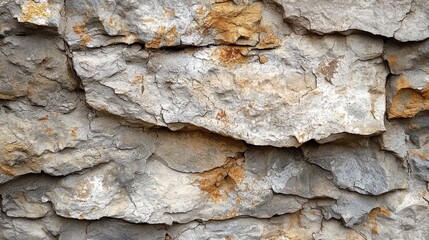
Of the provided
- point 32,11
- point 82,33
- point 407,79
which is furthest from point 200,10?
point 407,79

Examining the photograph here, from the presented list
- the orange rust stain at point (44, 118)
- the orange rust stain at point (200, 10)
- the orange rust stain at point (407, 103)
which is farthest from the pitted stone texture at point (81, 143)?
the orange rust stain at point (407, 103)

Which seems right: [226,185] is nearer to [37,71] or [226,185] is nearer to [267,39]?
[267,39]

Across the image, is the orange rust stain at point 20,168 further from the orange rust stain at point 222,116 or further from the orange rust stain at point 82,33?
the orange rust stain at point 222,116

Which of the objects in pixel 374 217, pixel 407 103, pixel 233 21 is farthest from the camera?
pixel 374 217

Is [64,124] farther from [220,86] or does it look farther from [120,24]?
[220,86]

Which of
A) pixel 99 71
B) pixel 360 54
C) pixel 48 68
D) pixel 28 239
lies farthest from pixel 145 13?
pixel 28 239

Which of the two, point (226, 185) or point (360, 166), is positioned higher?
point (360, 166)

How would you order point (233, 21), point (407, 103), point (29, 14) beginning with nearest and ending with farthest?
1. point (29, 14)
2. point (233, 21)
3. point (407, 103)

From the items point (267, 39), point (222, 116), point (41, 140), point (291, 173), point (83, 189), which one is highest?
point (267, 39)
